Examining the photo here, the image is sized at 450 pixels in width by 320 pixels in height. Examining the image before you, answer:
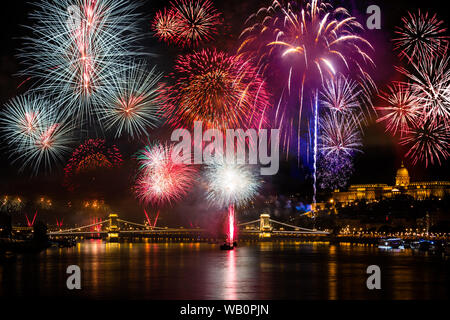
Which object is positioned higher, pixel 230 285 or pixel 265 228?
pixel 230 285

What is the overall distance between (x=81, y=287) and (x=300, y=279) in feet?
52.3

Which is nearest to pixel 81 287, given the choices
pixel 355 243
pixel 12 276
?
pixel 12 276

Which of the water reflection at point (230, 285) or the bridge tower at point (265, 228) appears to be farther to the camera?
the bridge tower at point (265, 228)

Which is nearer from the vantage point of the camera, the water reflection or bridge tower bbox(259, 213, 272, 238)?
the water reflection

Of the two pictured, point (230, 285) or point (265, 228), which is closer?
point (230, 285)

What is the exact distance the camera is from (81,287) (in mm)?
39031

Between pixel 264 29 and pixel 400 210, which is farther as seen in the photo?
pixel 400 210

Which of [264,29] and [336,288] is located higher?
[264,29]

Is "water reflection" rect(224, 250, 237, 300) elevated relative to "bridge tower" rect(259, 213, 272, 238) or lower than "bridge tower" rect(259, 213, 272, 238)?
elevated

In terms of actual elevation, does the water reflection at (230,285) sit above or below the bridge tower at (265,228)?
above
